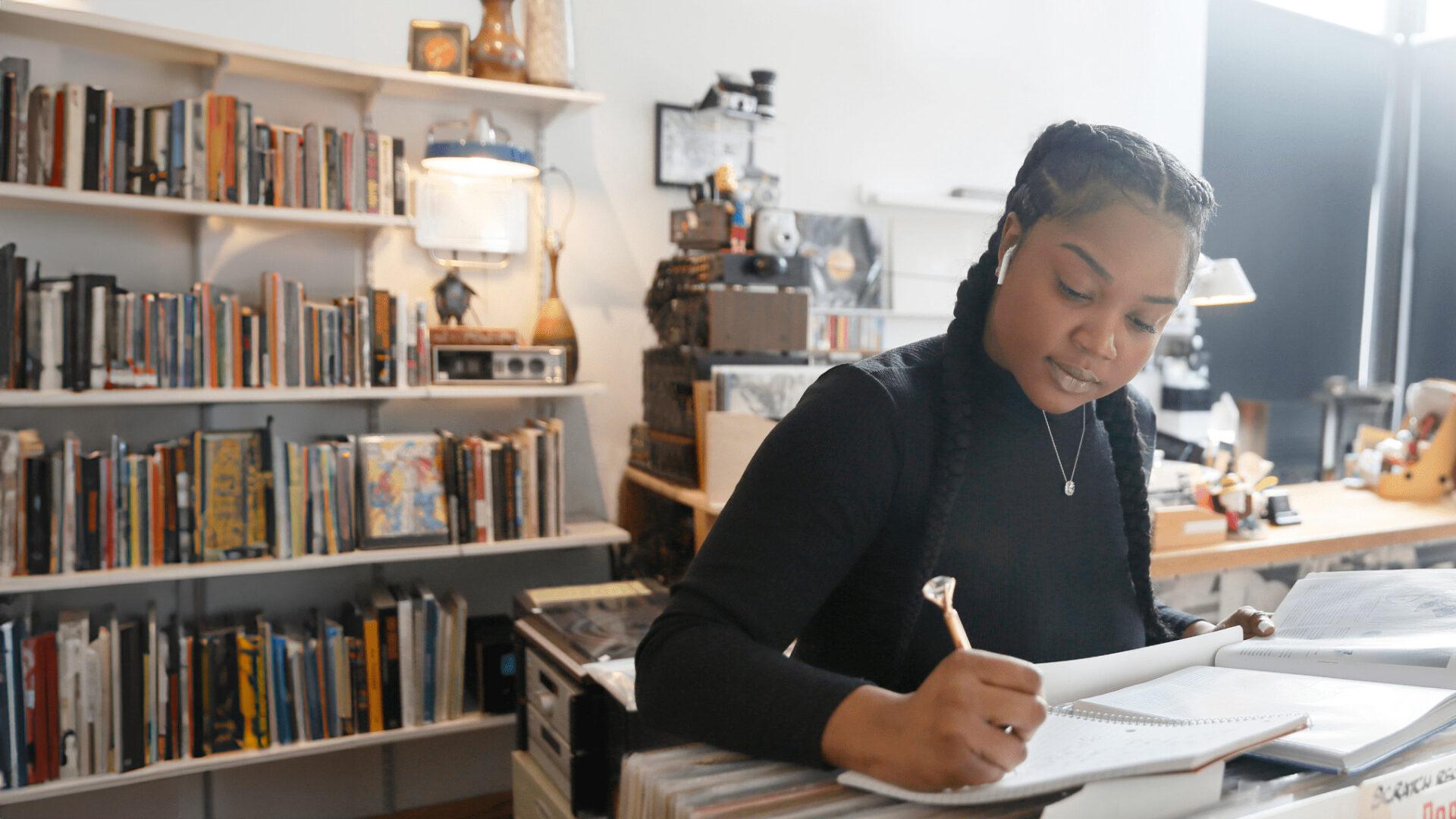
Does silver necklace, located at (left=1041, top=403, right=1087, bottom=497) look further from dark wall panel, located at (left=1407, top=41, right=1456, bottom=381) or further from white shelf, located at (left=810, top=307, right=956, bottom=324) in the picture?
dark wall panel, located at (left=1407, top=41, right=1456, bottom=381)

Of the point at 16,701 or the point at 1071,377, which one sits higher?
the point at 1071,377

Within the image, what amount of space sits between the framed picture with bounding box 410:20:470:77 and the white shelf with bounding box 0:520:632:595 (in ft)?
3.86

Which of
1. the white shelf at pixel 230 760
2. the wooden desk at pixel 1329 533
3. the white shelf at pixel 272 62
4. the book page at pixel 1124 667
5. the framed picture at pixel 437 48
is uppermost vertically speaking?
the framed picture at pixel 437 48

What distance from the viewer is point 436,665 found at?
7.97ft

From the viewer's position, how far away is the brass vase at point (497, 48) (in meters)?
2.43

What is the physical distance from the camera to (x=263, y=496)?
2264 millimetres

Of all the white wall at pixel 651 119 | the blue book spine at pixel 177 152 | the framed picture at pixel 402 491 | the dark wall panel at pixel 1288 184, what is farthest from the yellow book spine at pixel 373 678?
the dark wall panel at pixel 1288 184

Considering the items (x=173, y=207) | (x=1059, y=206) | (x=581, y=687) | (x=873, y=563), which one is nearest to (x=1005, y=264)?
(x=1059, y=206)

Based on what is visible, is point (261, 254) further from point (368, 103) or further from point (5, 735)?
point (5, 735)

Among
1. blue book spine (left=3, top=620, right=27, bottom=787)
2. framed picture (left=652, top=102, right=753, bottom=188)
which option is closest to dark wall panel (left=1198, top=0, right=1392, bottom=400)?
framed picture (left=652, top=102, right=753, bottom=188)

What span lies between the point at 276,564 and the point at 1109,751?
2056mm

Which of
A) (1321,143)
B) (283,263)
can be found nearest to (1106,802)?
(283,263)

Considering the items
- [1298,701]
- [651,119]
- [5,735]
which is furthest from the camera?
[651,119]

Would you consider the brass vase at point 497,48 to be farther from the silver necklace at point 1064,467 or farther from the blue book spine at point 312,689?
the silver necklace at point 1064,467
